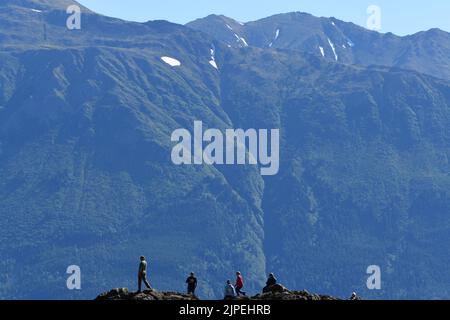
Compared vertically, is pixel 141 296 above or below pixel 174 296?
below

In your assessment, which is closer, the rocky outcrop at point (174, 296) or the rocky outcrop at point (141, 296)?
the rocky outcrop at point (141, 296)

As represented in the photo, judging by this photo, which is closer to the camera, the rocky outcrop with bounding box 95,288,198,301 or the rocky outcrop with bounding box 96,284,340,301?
the rocky outcrop with bounding box 95,288,198,301

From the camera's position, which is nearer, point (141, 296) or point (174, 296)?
point (141, 296)
